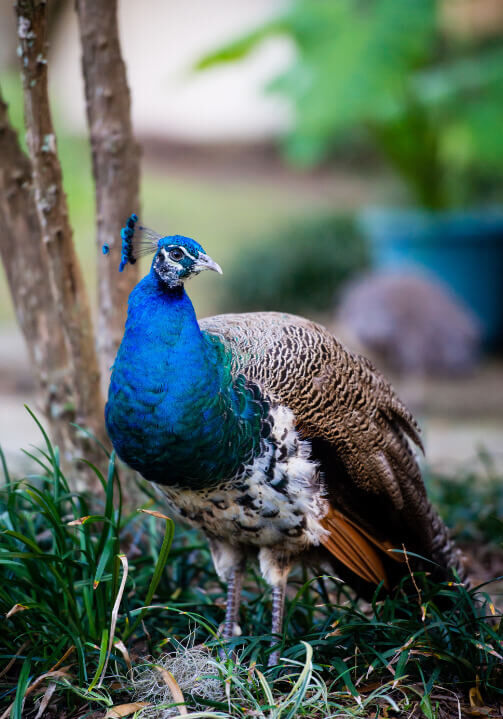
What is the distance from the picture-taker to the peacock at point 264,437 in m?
2.22

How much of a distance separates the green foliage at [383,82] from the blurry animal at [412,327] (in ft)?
4.76

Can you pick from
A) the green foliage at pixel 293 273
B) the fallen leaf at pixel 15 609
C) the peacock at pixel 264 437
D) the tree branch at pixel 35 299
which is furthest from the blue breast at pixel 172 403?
the green foliage at pixel 293 273

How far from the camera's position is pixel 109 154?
9.74 feet

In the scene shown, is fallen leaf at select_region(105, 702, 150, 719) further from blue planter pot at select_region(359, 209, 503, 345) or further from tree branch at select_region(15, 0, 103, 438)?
blue planter pot at select_region(359, 209, 503, 345)

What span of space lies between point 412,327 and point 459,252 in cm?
136

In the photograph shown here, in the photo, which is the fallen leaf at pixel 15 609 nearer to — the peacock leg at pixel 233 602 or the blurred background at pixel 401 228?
the peacock leg at pixel 233 602

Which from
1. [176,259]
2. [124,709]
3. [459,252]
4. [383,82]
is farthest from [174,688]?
[459,252]

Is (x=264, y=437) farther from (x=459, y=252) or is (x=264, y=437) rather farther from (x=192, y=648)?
(x=459, y=252)

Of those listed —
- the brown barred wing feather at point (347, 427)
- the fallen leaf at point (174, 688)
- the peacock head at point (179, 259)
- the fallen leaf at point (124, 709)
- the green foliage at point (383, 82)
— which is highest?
the green foliage at point (383, 82)

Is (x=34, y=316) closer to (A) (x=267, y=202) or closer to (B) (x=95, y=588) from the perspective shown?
(B) (x=95, y=588)

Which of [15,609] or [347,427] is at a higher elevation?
A: [347,427]

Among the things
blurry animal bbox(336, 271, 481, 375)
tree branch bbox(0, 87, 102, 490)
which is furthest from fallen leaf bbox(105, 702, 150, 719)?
blurry animal bbox(336, 271, 481, 375)

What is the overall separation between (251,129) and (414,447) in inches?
568

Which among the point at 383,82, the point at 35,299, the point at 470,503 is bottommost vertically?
the point at 470,503
